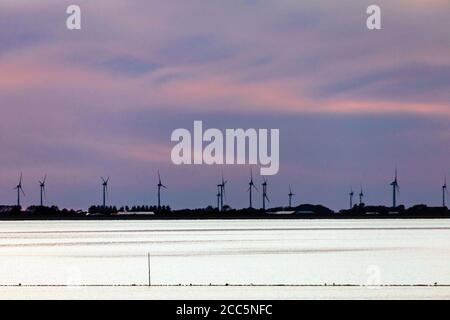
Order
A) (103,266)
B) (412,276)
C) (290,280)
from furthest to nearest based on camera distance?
(103,266) → (412,276) → (290,280)

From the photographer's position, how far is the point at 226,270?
130 feet

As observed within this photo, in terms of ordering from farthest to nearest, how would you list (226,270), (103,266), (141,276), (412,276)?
(103,266) → (226,270) → (141,276) → (412,276)
